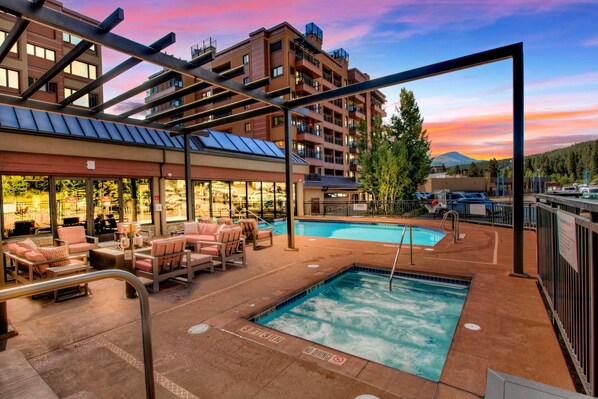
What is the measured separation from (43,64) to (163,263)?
31475 millimetres

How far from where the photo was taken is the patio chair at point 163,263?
5752 millimetres

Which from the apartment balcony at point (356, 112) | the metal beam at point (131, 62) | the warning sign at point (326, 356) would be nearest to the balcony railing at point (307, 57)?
the apartment balcony at point (356, 112)

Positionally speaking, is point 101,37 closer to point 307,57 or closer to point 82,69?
point 82,69

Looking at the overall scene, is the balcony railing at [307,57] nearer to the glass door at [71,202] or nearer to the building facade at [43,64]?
the building facade at [43,64]

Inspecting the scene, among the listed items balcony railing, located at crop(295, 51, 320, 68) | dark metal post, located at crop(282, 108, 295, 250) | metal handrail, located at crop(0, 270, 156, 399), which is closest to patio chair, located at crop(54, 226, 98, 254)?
dark metal post, located at crop(282, 108, 295, 250)

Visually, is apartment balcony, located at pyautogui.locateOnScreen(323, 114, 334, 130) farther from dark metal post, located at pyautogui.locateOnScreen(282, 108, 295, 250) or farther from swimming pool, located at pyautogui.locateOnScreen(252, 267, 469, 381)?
swimming pool, located at pyautogui.locateOnScreen(252, 267, 469, 381)

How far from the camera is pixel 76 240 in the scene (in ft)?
29.1

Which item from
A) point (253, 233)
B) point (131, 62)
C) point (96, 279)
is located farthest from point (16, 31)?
point (253, 233)

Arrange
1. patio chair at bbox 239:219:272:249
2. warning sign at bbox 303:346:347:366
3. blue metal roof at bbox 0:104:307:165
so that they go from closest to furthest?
warning sign at bbox 303:346:347:366 < blue metal roof at bbox 0:104:307:165 < patio chair at bbox 239:219:272:249

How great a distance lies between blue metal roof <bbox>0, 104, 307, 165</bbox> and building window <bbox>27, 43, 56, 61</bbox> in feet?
71.5

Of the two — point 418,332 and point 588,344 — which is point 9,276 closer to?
point 418,332

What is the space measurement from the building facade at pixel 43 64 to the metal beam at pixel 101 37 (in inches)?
854

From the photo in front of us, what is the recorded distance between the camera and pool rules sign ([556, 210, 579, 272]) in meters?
2.44

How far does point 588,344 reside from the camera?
224 centimetres
